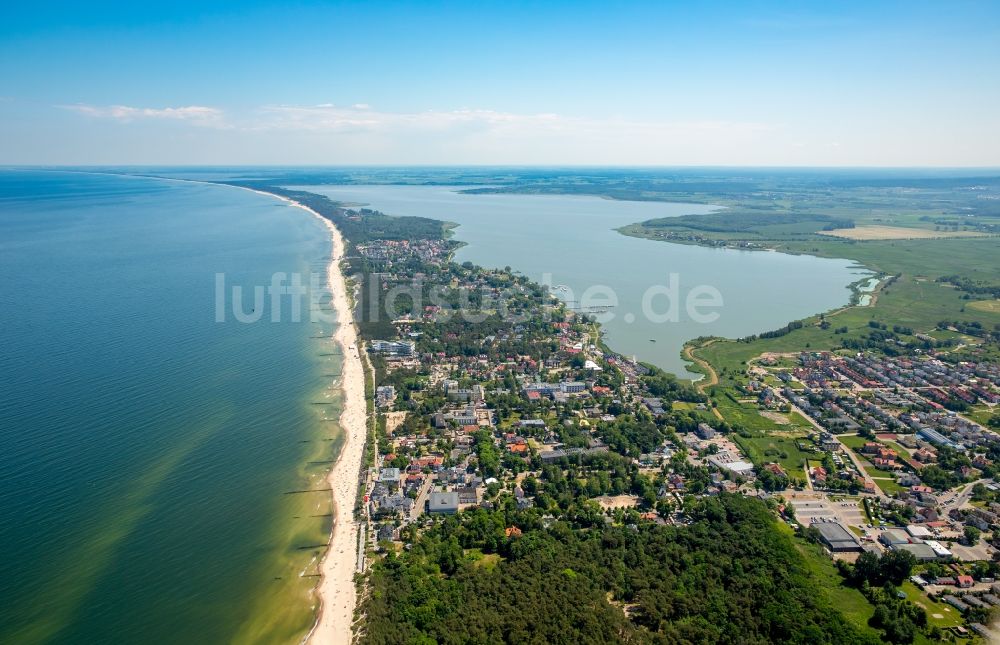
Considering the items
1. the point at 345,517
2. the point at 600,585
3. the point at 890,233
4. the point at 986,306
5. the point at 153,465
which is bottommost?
the point at 345,517

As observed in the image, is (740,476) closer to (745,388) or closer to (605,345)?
(745,388)

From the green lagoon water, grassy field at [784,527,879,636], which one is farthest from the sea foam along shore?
the green lagoon water

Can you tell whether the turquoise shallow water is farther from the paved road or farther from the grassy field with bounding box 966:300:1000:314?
the grassy field with bounding box 966:300:1000:314

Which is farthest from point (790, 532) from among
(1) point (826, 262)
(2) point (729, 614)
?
(1) point (826, 262)

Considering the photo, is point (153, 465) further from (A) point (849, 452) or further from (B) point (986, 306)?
(B) point (986, 306)

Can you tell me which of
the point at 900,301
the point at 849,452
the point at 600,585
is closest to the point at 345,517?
the point at 600,585

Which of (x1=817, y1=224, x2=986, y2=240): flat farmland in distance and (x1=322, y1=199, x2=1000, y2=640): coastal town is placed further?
(x1=817, y1=224, x2=986, y2=240): flat farmland in distance

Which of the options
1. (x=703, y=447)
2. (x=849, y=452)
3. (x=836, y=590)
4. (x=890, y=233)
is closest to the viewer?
(x=836, y=590)
